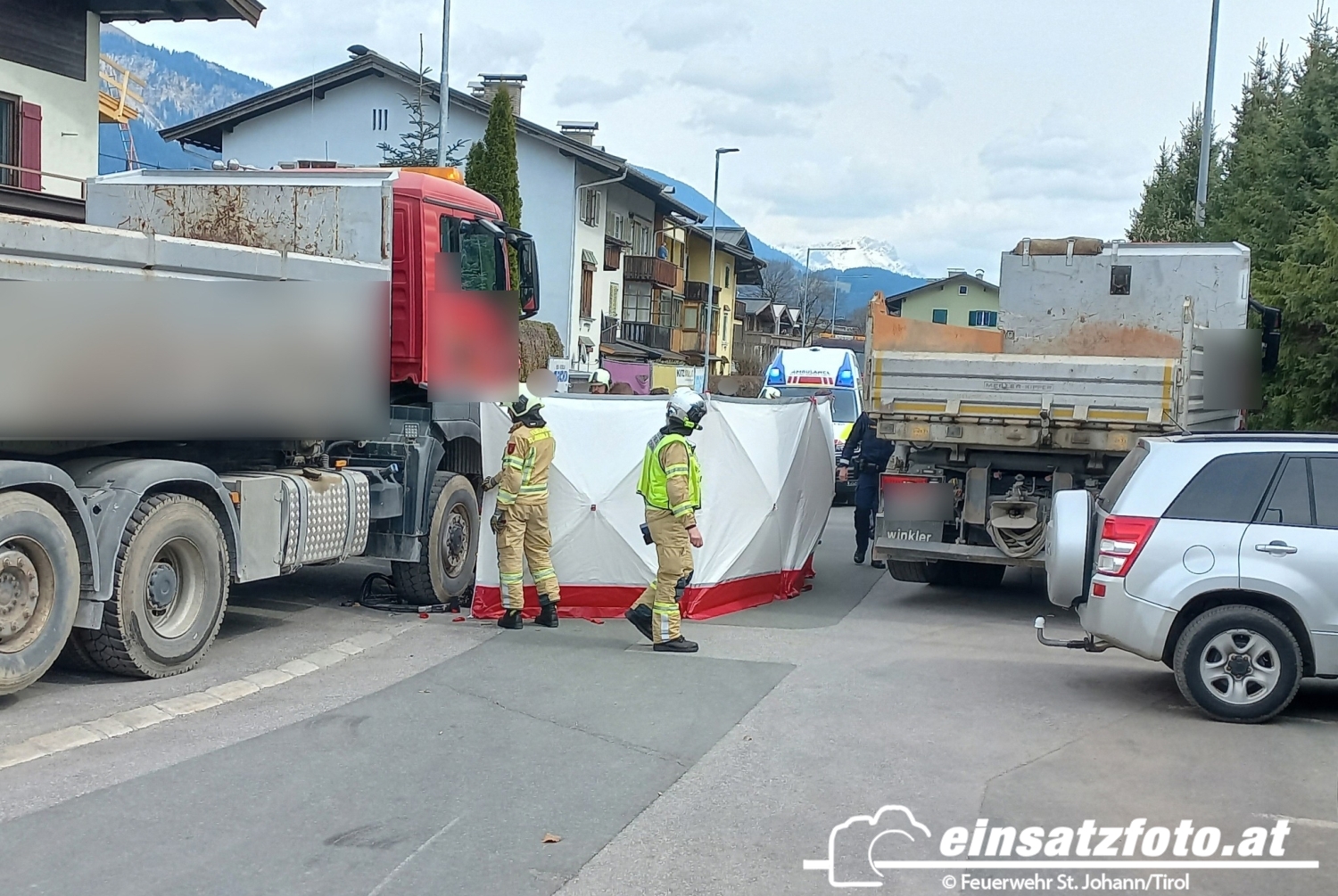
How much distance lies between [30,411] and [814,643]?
5578 millimetres

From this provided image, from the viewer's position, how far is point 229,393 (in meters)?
8.94

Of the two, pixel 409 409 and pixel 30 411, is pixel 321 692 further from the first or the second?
pixel 409 409

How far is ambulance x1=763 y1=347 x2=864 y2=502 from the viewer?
985 inches

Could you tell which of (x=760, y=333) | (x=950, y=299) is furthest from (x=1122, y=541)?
(x=950, y=299)

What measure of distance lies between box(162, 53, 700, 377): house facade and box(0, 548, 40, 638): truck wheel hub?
118ft

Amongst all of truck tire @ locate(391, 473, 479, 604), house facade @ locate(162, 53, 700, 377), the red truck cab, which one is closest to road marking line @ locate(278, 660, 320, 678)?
truck tire @ locate(391, 473, 479, 604)

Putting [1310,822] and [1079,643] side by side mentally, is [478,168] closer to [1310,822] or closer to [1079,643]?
[1079,643]

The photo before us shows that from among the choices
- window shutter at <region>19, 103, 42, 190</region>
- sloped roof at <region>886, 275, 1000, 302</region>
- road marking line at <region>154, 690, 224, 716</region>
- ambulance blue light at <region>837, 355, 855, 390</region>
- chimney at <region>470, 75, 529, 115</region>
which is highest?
chimney at <region>470, 75, 529, 115</region>

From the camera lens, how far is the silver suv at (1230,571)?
7656mm

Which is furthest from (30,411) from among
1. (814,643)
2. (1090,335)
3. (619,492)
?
(1090,335)

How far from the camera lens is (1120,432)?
36.1ft

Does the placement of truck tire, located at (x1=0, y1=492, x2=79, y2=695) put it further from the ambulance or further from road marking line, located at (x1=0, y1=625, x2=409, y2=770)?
the ambulance

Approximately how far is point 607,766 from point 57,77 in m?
15.8

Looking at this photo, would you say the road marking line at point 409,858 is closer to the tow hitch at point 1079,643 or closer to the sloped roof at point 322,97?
the tow hitch at point 1079,643
